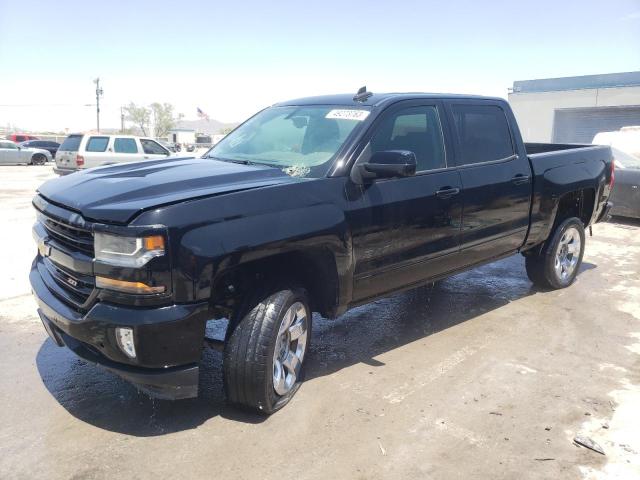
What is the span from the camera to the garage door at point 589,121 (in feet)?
108

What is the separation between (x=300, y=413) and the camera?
3.46 meters

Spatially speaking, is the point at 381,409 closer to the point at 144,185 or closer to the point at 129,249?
the point at 129,249

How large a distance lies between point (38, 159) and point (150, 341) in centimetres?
3221

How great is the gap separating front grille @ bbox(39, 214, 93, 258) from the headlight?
0.14 m

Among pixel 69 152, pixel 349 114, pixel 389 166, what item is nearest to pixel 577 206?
pixel 349 114

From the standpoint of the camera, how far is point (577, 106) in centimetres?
3459

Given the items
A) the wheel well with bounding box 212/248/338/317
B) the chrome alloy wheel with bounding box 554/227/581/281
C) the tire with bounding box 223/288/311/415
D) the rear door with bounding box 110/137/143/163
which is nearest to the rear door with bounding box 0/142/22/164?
the rear door with bounding box 110/137/143/163

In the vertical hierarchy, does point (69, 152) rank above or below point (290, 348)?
above

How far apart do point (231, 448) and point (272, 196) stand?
1441 mm

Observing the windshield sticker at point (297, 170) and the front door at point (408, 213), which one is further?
the front door at point (408, 213)

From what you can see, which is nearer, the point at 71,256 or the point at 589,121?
the point at 71,256

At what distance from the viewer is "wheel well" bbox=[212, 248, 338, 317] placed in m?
3.32

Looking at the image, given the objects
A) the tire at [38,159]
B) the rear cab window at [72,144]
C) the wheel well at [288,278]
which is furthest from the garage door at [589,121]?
the wheel well at [288,278]

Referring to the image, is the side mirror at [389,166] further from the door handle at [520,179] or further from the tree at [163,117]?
the tree at [163,117]
